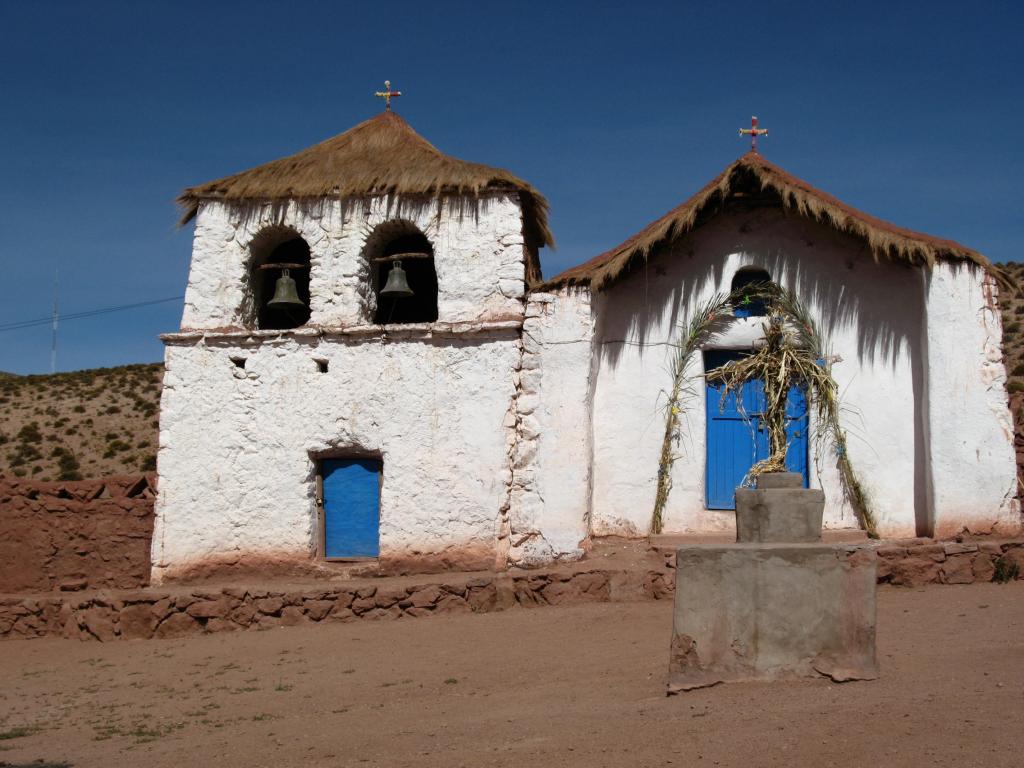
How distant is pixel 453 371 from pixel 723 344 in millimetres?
3192

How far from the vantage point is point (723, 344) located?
1195 cm

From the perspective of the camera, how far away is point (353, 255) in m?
12.6

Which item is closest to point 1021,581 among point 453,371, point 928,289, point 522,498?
point 928,289

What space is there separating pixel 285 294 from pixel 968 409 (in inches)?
314

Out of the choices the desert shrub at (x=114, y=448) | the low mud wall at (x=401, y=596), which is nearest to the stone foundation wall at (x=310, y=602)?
the low mud wall at (x=401, y=596)

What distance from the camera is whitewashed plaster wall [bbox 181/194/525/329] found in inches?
481

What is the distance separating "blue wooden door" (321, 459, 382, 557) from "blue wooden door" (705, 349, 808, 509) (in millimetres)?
3957

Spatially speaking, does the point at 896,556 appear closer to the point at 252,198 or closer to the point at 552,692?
the point at 552,692

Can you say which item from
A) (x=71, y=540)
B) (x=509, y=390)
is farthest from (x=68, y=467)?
(x=509, y=390)

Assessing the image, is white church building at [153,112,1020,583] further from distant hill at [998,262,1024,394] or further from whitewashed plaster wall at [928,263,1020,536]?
distant hill at [998,262,1024,394]

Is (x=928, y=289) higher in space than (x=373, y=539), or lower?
higher

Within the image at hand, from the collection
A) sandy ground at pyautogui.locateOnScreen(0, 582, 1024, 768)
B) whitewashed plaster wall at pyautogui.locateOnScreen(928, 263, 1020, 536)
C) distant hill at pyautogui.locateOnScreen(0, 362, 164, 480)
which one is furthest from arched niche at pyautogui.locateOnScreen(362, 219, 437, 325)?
distant hill at pyautogui.locateOnScreen(0, 362, 164, 480)

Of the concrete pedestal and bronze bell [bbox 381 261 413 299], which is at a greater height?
bronze bell [bbox 381 261 413 299]

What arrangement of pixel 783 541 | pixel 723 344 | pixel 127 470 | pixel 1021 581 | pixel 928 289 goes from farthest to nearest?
pixel 127 470 → pixel 723 344 → pixel 928 289 → pixel 1021 581 → pixel 783 541
